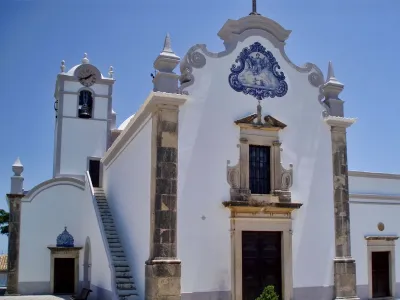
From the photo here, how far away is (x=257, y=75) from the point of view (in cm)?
1320

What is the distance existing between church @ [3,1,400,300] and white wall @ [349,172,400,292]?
5 centimetres

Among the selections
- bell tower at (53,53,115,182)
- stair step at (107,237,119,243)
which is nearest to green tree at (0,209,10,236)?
bell tower at (53,53,115,182)

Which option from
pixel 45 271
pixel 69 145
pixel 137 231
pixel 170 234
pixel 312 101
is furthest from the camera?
pixel 69 145

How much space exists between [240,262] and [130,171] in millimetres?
4295

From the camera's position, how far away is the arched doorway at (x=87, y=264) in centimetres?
1745

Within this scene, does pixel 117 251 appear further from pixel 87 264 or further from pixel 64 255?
pixel 64 255

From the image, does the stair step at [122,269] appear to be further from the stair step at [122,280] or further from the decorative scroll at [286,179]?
the decorative scroll at [286,179]

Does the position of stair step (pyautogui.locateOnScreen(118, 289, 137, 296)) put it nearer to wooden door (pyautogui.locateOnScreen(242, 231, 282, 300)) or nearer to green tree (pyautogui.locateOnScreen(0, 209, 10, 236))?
wooden door (pyautogui.locateOnScreen(242, 231, 282, 300))

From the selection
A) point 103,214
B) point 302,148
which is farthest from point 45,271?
point 302,148

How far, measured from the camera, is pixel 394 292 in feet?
52.5

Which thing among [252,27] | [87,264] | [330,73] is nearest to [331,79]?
[330,73]

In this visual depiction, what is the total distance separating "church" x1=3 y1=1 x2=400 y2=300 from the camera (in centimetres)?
1170

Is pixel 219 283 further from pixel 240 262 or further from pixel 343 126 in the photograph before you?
pixel 343 126

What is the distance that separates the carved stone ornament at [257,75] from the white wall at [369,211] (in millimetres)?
4535
